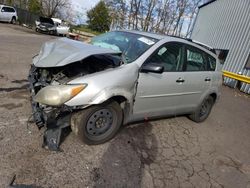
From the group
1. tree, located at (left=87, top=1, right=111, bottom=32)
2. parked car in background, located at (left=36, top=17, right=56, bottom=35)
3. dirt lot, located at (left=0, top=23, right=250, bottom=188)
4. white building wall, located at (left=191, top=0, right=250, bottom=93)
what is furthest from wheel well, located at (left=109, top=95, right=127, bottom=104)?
tree, located at (left=87, top=1, right=111, bottom=32)

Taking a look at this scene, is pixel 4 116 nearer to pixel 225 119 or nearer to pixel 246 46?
pixel 225 119

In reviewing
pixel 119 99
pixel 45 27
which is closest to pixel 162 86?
pixel 119 99

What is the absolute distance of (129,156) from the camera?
12.0 ft

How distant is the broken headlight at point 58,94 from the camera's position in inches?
122

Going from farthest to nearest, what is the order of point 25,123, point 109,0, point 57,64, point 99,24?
1. point 99,24
2. point 109,0
3. point 25,123
4. point 57,64

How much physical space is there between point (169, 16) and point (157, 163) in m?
28.9

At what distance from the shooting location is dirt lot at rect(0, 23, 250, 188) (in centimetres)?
298

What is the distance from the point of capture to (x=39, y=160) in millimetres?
3109

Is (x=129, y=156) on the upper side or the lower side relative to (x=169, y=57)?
lower

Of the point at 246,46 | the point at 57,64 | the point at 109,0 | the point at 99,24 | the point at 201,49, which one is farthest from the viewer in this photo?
the point at 99,24

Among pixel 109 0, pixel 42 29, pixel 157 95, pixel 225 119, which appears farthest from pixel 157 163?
pixel 109 0

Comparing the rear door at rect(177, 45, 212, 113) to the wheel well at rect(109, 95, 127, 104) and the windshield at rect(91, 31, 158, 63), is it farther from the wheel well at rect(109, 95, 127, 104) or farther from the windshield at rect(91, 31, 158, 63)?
the wheel well at rect(109, 95, 127, 104)

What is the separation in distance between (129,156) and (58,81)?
1550mm

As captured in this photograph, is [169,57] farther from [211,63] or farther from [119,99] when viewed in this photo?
[211,63]
